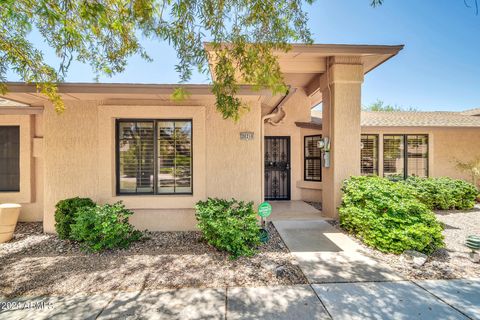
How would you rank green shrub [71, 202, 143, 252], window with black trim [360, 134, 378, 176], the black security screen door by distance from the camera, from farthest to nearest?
window with black trim [360, 134, 378, 176] → the black security screen door → green shrub [71, 202, 143, 252]

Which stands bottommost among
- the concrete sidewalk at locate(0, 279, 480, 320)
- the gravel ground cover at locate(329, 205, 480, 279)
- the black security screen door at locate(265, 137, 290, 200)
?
the concrete sidewalk at locate(0, 279, 480, 320)

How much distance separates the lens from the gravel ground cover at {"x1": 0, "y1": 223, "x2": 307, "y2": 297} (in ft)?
10.9

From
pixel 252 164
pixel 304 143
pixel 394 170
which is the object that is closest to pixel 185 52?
pixel 252 164

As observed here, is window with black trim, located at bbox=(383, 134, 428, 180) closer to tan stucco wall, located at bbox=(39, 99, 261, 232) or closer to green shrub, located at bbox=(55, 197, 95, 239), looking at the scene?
tan stucco wall, located at bbox=(39, 99, 261, 232)

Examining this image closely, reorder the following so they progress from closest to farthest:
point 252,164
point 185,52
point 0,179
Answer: point 185,52 → point 252,164 → point 0,179

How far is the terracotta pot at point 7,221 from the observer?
198 inches

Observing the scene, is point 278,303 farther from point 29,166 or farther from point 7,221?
point 29,166

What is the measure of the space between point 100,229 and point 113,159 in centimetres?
181

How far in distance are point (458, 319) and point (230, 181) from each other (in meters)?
4.27

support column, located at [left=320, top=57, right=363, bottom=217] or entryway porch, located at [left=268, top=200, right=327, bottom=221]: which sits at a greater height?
support column, located at [left=320, top=57, right=363, bottom=217]

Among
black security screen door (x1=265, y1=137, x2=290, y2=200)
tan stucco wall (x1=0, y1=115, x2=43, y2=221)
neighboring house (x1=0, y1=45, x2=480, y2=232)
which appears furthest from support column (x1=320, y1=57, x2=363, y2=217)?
tan stucco wall (x1=0, y1=115, x2=43, y2=221)

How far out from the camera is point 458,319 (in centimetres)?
260

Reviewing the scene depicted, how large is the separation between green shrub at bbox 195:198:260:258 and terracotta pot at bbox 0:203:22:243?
14.6ft

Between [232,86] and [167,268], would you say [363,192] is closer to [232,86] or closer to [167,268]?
[232,86]
